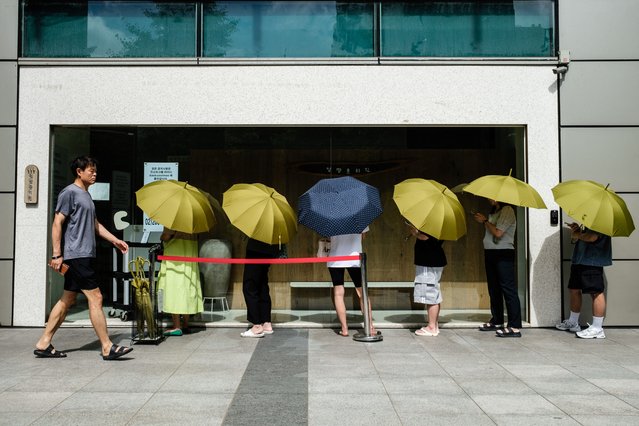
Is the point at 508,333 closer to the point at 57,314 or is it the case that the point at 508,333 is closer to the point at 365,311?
the point at 365,311

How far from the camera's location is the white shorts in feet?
25.3

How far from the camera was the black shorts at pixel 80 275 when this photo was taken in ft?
20.4

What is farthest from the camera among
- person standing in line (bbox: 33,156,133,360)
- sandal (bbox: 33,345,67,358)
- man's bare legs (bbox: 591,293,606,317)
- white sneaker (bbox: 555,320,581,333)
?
white sneaker (bbox: 555,320,581,333)

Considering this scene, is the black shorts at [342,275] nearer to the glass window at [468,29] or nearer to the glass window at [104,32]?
the glass window at [468,29]

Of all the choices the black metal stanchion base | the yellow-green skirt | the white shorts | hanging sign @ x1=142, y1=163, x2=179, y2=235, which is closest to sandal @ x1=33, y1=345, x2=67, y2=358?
the yellow-green skirt

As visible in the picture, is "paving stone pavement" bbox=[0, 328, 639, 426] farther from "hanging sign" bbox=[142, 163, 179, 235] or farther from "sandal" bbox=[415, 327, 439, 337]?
"hanging sign" bbox=[142, 163, 179, 235]

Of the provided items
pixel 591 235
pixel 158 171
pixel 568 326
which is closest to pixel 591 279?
pixel 591 235

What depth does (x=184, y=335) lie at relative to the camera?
26.0 feet

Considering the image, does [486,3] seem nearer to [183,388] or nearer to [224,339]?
[224,339]

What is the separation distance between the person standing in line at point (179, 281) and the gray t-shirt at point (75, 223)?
148 cm

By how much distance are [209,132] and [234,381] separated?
4.33 meters

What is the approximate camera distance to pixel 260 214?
7.06 metres

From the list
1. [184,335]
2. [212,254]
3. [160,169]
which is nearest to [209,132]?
[160,169]

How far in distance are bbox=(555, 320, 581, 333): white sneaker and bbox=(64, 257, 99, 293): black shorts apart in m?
6.09
